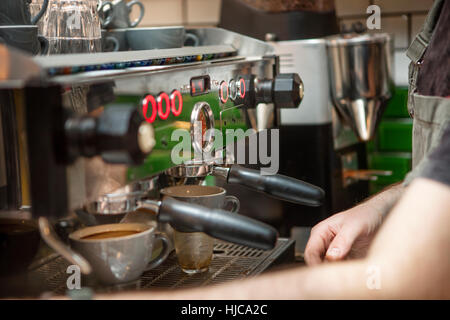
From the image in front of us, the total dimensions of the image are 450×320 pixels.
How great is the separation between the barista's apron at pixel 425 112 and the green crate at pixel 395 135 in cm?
86

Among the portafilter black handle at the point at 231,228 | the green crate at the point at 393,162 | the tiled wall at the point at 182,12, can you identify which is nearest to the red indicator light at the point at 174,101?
the portafilter black handle at the point at 231,228

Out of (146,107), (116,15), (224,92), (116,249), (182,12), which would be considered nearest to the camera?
(146,107)

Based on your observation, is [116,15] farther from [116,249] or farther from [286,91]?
[116,249]

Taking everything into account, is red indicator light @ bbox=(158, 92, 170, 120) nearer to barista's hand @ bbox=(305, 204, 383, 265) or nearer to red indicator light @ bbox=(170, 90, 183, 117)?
red indicator light @ bbox=(170, 90, 183, 117)

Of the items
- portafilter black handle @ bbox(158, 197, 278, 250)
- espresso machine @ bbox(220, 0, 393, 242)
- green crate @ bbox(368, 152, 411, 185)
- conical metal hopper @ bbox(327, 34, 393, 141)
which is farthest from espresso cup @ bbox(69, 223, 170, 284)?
green crate @ bbox(368, 152, 411, 185)

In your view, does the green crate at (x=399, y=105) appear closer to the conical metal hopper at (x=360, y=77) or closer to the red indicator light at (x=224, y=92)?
the conical metal hopper at (x=360, y=77)

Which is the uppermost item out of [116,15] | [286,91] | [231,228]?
[116,15]

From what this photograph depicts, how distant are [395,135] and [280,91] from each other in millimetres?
856

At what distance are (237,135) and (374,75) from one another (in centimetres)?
56

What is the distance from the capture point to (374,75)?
4.36 ft

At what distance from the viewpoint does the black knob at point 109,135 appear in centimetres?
50

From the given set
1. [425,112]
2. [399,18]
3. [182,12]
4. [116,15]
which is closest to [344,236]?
[425,112]

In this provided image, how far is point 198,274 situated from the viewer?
848mm

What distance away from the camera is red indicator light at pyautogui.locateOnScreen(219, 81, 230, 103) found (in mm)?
815
